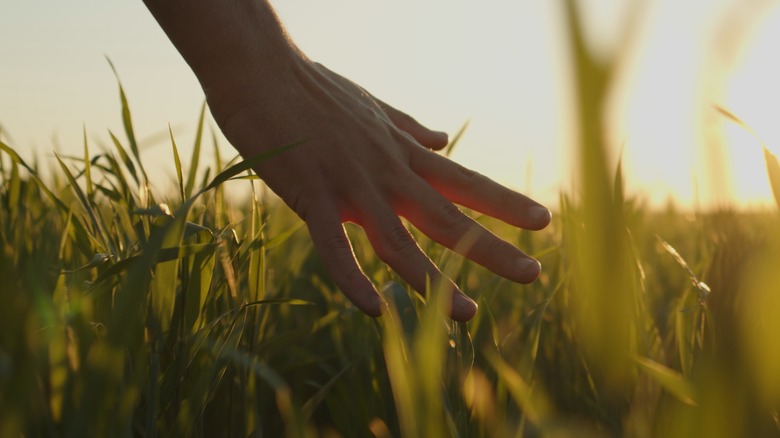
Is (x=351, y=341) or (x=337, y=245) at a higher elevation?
(x=337, y=245)

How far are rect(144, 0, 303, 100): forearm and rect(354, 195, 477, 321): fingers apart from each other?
0.30 meters

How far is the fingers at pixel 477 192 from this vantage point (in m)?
1.26

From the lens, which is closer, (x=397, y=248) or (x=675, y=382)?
(x=675, y=382)

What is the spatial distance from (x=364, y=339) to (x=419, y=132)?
1.86 ft

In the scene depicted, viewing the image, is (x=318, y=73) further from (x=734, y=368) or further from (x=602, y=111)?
(x=602, y=111)

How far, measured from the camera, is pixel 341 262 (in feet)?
3.80

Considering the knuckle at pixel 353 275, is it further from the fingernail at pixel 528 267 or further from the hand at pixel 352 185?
the fingernail at pixel 528 267

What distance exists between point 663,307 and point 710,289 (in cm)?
87

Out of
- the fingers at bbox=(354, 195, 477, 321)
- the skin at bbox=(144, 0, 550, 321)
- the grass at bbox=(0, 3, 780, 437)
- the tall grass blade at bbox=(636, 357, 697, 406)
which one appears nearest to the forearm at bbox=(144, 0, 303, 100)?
the skin at bbox=(144, 0, 550, 321)

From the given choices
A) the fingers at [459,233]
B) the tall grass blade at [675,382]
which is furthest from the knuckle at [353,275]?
the tall grass blade at [675,382]

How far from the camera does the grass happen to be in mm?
561

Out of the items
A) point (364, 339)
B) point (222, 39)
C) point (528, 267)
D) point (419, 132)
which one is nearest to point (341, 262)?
point (364, 339)

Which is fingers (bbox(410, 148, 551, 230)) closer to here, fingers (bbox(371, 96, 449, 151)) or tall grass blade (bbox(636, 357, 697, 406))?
fingers (bbox(371, 96, 449, 151))

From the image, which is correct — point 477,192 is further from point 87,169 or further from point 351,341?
point 87,169
